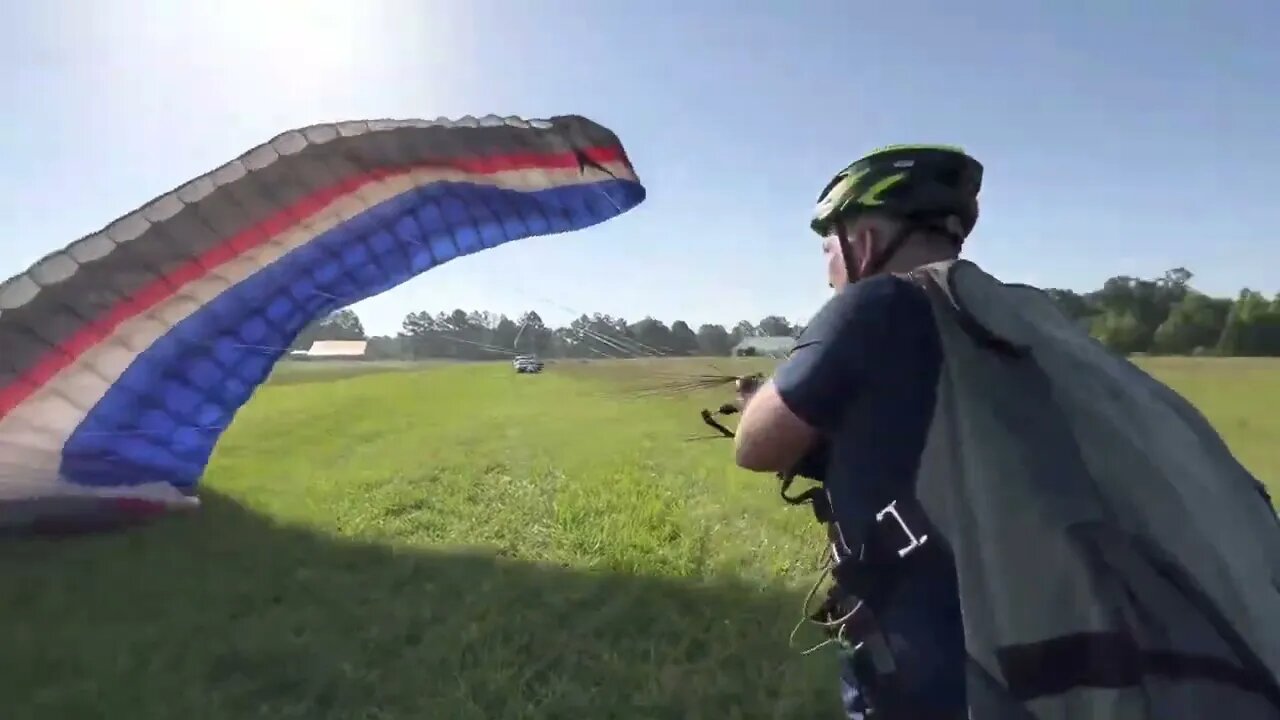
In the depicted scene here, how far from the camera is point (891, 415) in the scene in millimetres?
1012

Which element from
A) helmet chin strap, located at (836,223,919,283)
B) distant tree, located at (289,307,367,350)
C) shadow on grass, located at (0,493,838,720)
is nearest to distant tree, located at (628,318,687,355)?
shadow on grass, located at (0,493,838,720)

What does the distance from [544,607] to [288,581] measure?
87 centimetres

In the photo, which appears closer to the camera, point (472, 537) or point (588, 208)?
point (472, 537)

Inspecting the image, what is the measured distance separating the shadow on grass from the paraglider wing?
511mm

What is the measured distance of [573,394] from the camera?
3.97 metres

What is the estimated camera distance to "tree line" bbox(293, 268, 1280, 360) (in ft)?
8.80

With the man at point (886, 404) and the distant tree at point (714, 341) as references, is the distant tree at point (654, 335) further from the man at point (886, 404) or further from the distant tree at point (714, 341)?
the man at point (886, 404)

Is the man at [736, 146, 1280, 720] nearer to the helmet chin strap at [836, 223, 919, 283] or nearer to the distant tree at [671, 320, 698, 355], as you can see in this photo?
the helmet chin strap at [836, 223, 919, 283]

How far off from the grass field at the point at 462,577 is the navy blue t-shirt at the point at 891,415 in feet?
3.96

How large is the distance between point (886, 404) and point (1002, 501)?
0.56 feet

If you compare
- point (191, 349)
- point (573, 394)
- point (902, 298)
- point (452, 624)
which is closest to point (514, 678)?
point (452, 624)

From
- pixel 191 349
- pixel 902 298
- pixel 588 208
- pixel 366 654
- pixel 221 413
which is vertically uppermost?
pixel 588 208

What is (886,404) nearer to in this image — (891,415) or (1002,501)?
(891,415)

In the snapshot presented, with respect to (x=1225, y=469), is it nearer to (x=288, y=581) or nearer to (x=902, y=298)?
(x=902, y=298)
